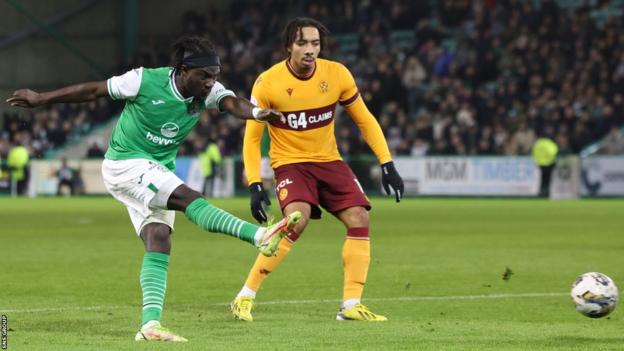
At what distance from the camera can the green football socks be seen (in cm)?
786

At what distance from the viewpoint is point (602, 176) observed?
109ft

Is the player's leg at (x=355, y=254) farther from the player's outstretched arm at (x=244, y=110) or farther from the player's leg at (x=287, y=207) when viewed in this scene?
the player's outstretched arm at (x=244, y=110)

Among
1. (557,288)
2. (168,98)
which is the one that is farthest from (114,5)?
(168,98)

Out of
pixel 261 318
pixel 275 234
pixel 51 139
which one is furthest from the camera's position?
pixel 51 139

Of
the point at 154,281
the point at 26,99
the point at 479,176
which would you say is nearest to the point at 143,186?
the point at 154,281

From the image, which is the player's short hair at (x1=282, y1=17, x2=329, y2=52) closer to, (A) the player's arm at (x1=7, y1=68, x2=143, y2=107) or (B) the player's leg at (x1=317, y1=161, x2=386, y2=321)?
(B) the player's leg at (x1=317, y1=161, x2=386, y2=321)

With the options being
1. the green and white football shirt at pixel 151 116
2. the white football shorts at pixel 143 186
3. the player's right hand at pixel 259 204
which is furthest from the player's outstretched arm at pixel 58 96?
the player's right hand at pixel 259 204

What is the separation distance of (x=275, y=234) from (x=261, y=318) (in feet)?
7.30

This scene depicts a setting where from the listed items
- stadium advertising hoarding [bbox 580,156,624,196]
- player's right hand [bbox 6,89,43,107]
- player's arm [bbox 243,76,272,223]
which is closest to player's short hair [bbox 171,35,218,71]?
player's right hand [bbox 6,89,43,107]

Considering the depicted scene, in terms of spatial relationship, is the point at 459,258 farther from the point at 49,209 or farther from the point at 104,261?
the point at 49,209

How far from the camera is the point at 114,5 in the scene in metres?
46.0

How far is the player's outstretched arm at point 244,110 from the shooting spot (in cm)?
806

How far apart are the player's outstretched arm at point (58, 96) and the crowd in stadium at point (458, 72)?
26424mm

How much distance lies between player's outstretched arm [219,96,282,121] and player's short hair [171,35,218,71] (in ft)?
1.02
